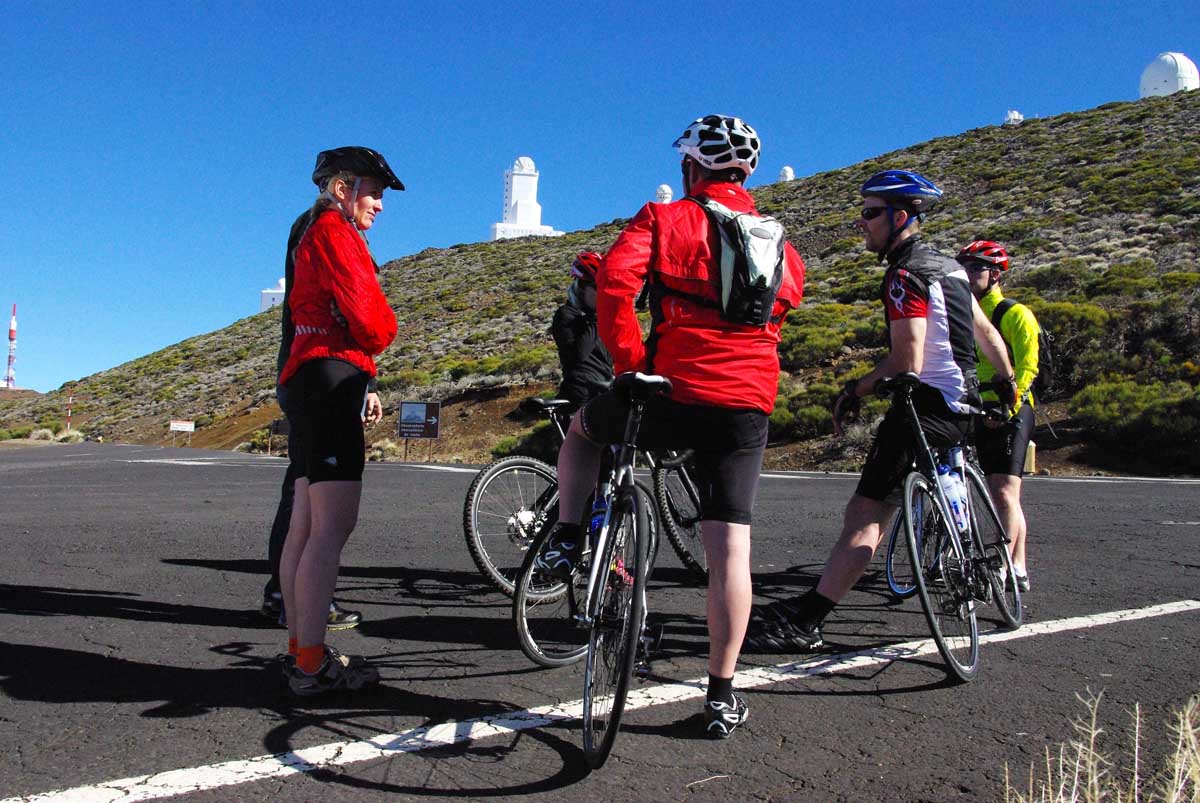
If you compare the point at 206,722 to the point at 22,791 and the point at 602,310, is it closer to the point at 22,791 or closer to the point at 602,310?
the point at 22,791

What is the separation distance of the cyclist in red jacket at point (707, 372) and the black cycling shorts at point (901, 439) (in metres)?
1.13

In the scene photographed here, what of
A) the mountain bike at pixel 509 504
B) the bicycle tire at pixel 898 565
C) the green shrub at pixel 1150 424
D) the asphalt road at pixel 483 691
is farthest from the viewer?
the green shrub at pixel 1150 424

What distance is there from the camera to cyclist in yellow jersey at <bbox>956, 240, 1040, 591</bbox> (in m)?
5.46

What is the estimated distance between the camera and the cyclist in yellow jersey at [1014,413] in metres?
5.46

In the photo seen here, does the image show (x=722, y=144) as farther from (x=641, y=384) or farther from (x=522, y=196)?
(x=522, y=196)

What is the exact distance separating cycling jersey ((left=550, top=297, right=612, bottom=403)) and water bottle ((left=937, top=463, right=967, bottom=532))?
1.83 m

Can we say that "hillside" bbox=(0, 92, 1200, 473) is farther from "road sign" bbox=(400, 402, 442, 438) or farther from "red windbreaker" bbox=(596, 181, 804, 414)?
"red windbreaker" bbox=(596, 181, 804, 414)

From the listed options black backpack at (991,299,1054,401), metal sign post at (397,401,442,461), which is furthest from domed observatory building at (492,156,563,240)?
black backpack at (991,299,1054,401)

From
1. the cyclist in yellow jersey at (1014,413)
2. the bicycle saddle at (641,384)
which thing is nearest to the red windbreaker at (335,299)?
the bicycle saddle at (641,384)

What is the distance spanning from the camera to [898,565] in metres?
5.06

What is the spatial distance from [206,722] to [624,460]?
1529 millimetres

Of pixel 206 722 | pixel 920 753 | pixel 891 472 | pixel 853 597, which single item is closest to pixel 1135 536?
pixel 853 597

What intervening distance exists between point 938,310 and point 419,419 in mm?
21080

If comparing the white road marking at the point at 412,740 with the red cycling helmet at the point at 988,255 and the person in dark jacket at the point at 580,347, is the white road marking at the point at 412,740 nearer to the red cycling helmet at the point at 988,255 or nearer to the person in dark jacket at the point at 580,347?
the person in dark jacket at the point at 580,347
